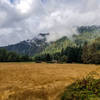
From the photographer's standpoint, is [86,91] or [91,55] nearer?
[86,91]

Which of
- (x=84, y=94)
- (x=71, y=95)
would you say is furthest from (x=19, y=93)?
(x=84, y=94)

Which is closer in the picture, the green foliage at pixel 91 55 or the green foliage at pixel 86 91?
the green foliage at pixel 86 91

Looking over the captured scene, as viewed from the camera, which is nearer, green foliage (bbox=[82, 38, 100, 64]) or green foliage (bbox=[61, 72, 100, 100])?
green foliage (bbox=[61, 72, 100, 100])

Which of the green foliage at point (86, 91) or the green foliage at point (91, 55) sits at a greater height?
the green foliage at point (91, 55)

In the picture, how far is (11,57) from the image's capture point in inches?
2547

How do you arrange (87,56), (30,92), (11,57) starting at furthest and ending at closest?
(11,57)
(87,56)
(30,92)

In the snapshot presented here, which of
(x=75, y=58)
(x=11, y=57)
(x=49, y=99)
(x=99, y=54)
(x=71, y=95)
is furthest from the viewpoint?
(x=11, y=57)

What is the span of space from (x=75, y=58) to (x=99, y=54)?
1460 centimetres

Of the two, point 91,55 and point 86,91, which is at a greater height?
point 91,55

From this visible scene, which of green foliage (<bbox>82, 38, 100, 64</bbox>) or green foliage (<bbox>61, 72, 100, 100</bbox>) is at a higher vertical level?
green foliage (<bbox>82, 38, 100, 64</bbox>)

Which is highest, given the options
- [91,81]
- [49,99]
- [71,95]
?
[91,81]

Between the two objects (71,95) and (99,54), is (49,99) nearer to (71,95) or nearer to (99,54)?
(71,95)

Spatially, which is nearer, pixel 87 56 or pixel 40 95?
pixel 40 95

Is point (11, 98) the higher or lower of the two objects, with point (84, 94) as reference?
lower
